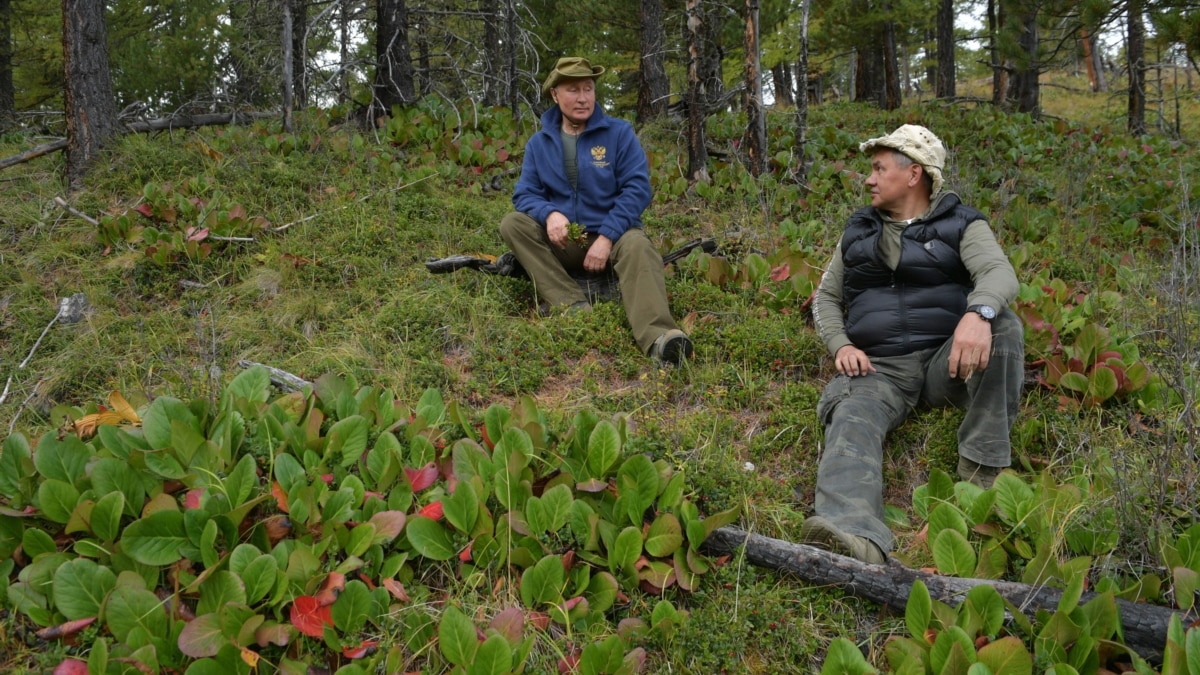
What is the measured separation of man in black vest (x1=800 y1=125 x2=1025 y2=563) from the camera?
3.48m

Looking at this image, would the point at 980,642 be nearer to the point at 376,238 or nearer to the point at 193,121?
the point at 376,238

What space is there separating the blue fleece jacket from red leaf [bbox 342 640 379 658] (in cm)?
330

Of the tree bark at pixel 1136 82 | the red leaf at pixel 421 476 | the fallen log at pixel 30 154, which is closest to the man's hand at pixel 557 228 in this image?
the red leaf at pixel 421 476

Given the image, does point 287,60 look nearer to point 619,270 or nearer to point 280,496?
point 619,270

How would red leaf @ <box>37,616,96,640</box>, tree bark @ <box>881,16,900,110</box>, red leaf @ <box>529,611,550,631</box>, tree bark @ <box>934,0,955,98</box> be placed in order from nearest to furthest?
red leaf @ <box>37,616,96,640</box> < red leaf @ <box>529,611,550,631</box> < tree bark @ <box>881,16,900,110</box> < tree bark @ <box>934,0,955,98</box>

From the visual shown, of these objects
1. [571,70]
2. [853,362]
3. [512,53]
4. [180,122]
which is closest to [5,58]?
[180,122]

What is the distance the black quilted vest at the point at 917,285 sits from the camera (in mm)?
3904

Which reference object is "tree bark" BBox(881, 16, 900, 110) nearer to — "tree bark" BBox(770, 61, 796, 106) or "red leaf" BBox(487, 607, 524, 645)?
"tree bark" BBox(770, 61, 796, 106)

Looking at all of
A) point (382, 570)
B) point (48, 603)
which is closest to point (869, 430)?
point (382, 570)

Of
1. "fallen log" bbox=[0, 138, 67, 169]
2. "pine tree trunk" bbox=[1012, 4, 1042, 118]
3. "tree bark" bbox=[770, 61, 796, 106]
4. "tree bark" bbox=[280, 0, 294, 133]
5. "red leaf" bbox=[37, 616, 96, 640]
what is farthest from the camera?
"tree bark" bbox=[770, 61, 796, 106]

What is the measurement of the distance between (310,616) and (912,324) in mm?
3010

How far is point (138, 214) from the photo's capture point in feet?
21.7

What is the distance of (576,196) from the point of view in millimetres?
5406

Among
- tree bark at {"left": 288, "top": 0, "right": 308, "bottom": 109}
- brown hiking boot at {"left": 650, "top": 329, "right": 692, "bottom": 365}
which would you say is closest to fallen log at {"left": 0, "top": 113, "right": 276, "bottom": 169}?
tree bark at {"left": 288, "top": 0, "right": 308, "bottom": 109}
